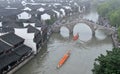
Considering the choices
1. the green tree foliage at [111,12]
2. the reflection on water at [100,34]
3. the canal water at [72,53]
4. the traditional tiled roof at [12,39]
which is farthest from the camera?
the green tree foliage at [111,12]

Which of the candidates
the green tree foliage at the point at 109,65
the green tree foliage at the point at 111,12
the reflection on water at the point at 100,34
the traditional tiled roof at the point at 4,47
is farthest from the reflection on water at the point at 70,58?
the green tree foliage at the point at 109,65

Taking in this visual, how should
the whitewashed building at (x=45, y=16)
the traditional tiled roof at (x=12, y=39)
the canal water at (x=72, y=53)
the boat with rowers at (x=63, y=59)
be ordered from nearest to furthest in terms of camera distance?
1. the canal water at (x=72, y=53)
2. the traditional tiled roof at (x=12, y=39)
3. the boat with rowers at (x=63, y=59)
4. the whitewashed building at (x=45, y=16)

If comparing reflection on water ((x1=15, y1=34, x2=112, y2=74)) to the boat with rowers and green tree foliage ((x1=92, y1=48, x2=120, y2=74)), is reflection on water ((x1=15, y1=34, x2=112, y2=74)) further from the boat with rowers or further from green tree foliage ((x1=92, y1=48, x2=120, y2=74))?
green tree foliage ((x1=92, y1=48, x2=120, y2=74))

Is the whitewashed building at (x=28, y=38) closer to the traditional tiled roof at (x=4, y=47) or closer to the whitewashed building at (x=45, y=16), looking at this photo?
the traditional tiled roof at (x=4, y=47)

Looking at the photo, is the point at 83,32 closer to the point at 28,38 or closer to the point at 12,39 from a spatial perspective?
the point at 28,38

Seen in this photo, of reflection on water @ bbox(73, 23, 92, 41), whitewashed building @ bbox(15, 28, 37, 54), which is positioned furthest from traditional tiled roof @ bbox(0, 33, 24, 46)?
reflection on water @ bbox(73, 23, 92, 41)

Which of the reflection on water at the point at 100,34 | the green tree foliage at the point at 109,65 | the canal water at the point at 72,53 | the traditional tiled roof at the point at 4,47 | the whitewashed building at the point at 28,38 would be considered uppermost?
the green tree foliage at the point at 109,65

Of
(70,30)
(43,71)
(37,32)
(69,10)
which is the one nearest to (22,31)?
(37,32)

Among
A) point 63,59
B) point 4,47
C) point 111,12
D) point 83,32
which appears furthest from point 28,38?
point 111,12
